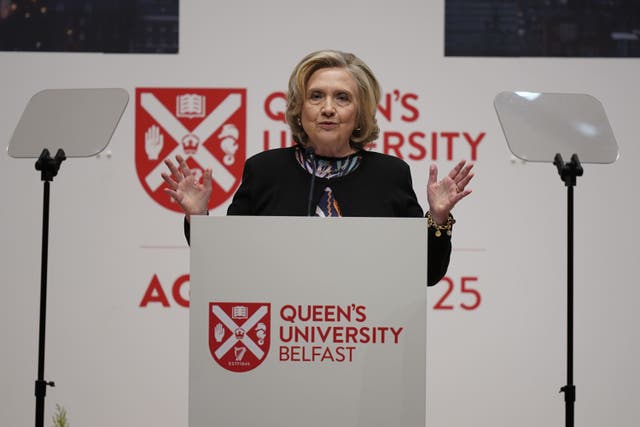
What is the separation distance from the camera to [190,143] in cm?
365

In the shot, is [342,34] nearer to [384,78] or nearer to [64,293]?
[384,78]

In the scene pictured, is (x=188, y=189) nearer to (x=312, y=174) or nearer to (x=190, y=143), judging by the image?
(x=312, y=174)

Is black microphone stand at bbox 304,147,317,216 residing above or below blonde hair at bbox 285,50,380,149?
below

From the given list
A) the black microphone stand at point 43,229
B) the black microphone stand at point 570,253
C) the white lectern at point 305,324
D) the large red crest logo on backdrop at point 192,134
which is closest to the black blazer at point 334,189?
the white lectern at point 305,324

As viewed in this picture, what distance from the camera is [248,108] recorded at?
3668 millimetres

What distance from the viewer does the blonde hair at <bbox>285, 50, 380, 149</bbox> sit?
2031 mm

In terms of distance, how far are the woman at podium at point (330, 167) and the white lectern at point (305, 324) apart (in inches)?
13.9

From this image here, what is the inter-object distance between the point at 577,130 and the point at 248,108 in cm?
173

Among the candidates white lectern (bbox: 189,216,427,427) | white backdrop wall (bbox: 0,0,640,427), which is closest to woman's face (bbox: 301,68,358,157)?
white lectern (bbox: 189,216,427,427)

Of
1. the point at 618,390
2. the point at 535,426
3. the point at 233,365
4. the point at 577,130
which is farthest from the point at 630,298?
the point at 233,365

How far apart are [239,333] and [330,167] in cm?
65

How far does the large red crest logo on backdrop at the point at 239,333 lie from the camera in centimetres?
152

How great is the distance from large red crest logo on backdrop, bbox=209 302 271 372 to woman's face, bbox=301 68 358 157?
637 millimetres

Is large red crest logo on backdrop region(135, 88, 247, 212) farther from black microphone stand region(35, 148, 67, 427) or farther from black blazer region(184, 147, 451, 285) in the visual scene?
black blazer region(184, 147, 451, 285)
